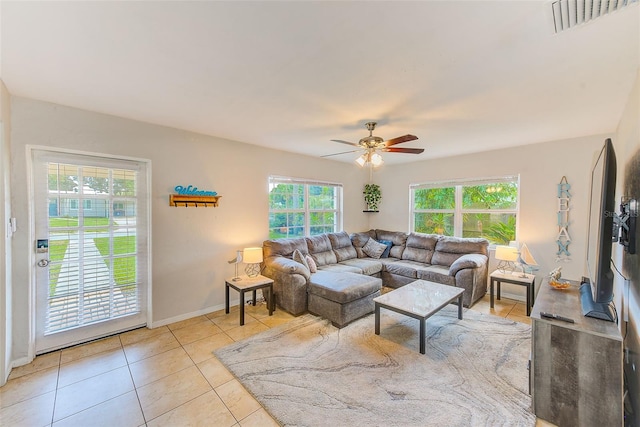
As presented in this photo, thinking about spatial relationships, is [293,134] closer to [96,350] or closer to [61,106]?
[61,106]

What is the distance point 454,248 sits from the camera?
4434mm

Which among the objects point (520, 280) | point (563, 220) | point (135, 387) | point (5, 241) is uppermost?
point (563, 220)

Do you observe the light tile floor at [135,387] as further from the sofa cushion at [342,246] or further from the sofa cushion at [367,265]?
the sofa cushion at [342,246]

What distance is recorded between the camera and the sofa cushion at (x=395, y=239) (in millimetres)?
5078

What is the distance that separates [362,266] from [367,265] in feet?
0.39

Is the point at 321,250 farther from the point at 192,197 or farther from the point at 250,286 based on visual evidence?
the point at 192,197

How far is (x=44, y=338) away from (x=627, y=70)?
5.48 meters

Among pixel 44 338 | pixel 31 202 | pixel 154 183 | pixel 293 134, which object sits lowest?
pixel 44 338

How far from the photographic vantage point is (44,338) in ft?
8.34

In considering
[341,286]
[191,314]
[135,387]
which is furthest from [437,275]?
[135,387]

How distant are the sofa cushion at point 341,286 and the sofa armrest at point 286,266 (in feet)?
0.46

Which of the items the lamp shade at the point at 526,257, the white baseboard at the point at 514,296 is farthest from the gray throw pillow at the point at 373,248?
the lamp shade at the point at 526,257

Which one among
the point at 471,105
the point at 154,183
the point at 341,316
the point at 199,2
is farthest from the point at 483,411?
the point at 154,183

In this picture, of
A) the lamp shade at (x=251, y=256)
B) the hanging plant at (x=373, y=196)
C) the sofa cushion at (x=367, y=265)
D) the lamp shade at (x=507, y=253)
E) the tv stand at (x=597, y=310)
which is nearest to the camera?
the tv stand at (x=597, y=310)
